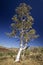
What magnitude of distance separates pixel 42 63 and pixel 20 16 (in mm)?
9898

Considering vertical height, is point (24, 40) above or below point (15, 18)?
below

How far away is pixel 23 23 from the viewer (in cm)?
3609

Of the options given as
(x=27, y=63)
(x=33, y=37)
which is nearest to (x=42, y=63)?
(x=27, y=63)

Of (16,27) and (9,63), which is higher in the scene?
(16,27)

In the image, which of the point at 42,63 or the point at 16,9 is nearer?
the point at 42,63

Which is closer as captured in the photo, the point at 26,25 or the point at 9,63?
the point at 9,63

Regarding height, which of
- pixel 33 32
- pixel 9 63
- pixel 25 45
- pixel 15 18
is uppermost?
pixel 15 18

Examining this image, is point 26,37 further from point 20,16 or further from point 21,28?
point 20,16

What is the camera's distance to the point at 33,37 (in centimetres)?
3494

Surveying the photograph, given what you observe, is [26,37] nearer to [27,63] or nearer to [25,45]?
[25,45]

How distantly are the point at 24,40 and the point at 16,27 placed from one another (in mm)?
3019

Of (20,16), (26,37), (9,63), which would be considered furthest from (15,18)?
(9,63)

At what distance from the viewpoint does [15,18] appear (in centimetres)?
3578

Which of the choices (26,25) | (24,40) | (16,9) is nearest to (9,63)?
(24,40)
